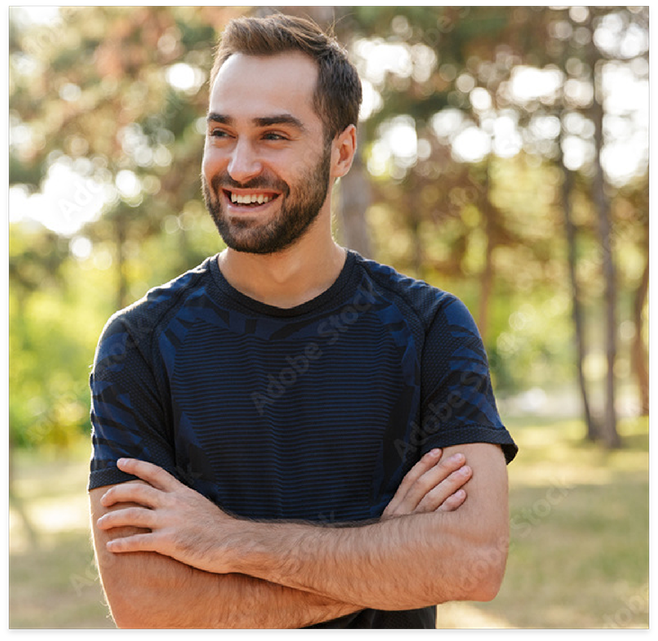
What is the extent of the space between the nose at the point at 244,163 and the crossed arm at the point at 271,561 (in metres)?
0.98

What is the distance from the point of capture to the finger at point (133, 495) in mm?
2598

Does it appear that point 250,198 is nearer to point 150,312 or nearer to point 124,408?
point 150,312

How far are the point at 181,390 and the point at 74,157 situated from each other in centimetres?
1586

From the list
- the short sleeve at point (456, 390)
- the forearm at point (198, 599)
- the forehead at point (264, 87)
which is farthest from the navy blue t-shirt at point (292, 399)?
the forehead at point (264, 87)

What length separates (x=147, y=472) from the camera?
2637 millimetres

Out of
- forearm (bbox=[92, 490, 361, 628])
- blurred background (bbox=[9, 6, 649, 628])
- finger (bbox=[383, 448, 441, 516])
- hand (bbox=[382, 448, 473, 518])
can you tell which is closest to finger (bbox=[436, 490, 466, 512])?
hand (bbox=[382, 448, 473, 518])

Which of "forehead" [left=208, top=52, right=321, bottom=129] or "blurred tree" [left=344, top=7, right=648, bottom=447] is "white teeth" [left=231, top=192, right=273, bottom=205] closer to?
"forehead" [left=208, top=52, right=321, bottom=129]

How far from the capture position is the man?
255 centimetres

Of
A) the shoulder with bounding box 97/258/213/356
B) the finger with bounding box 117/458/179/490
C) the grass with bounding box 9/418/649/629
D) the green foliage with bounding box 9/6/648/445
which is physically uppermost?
the green foliage with bounding box 9/6/648/445

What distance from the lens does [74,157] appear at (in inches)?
686

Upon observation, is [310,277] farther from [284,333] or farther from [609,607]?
[609,607]

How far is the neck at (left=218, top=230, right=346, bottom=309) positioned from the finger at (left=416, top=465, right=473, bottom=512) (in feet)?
2.55

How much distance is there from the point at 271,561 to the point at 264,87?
153 cm
